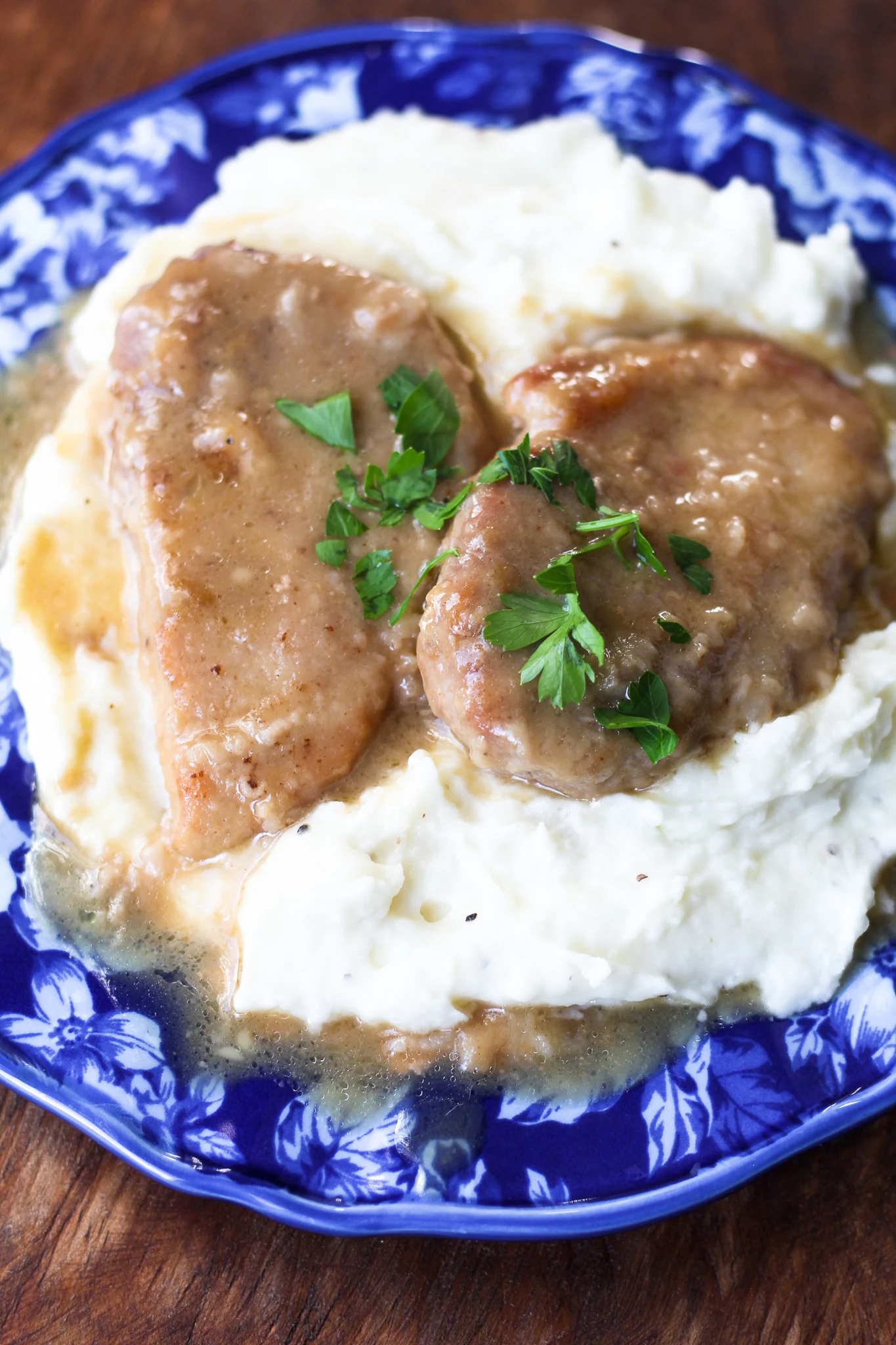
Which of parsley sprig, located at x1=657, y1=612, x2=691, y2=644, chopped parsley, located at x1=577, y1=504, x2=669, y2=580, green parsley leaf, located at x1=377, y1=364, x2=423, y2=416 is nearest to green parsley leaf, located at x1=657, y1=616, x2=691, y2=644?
parsley sprig, located at x1=657, y1=612, x2=691, y2=644

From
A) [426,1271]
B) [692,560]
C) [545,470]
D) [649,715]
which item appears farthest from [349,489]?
[426,1271]

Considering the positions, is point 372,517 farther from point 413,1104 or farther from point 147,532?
point 413,1104

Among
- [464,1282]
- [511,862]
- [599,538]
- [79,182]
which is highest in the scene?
[79,182]

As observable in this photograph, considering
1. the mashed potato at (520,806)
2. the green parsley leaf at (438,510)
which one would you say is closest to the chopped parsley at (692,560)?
the mashed potato at (520,806)

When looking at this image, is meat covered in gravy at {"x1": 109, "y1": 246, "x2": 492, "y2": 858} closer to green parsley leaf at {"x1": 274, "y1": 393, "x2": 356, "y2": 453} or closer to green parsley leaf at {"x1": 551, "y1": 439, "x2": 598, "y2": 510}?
green parsley leaf at {"x1": 274, "y1": 393, "x2": 356, "y2": 453}

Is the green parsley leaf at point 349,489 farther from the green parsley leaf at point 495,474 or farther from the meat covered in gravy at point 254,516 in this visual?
the green parsley leaf at point 495,474

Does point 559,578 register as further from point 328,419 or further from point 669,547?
point 328,419

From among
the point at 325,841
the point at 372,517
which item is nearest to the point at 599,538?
the point at 372,517
